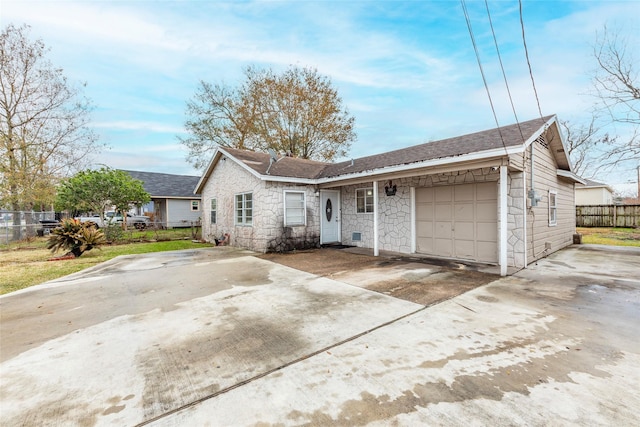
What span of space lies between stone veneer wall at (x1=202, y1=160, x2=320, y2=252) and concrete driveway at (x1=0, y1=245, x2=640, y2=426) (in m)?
4.60

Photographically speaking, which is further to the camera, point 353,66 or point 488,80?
point 353,66

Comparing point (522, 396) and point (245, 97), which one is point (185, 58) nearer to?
point (245, 97)

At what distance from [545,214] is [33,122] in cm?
2399

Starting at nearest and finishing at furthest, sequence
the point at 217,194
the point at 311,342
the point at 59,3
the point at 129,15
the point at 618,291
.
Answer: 1. the point at 311,342
2. the point at 618,291
3. the point at 59,3
4. the point at 129,15
5. the point at 217,194

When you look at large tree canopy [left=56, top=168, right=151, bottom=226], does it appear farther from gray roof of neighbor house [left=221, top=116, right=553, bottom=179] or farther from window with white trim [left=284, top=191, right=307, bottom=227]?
window with white trim [left=284, top=191, right=307, bottom=227]

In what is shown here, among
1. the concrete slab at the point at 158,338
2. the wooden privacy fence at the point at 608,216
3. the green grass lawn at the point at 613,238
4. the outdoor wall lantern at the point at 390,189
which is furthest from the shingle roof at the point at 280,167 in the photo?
the wooden privacy fence at the point at 608,216

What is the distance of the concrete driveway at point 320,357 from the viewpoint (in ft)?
6.58

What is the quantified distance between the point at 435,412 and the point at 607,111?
13.9m

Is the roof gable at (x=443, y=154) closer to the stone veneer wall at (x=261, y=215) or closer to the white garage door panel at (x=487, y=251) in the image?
the stone veneer wall at (x=261, y=215)

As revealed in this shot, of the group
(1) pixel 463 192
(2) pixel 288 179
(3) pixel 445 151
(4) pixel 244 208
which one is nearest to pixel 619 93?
(1) pixel 463 192

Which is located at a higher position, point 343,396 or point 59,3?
point 59,3

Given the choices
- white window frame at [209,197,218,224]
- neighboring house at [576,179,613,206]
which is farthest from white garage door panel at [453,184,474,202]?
neighboring house at [576,179,613,206]

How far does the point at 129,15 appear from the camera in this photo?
7.40 m

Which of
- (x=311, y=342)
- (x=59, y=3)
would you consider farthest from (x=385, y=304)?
(x=59, y=3)
